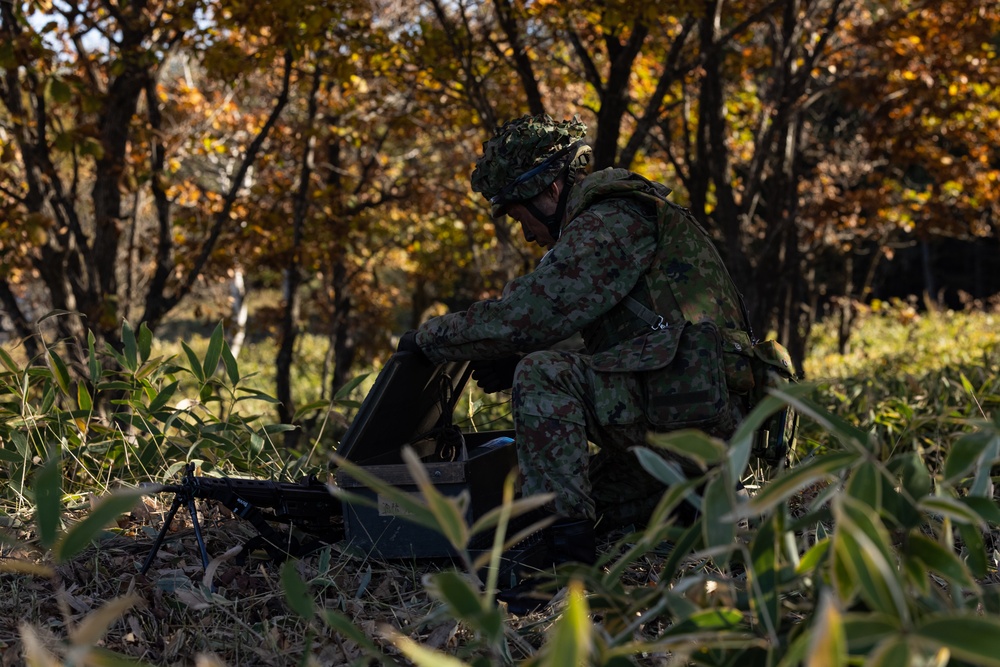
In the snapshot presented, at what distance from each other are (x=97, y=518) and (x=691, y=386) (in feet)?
5.69

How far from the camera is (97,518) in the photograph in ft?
5.16

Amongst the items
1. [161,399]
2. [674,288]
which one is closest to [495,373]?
[674,288]

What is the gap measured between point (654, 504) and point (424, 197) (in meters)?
7.46

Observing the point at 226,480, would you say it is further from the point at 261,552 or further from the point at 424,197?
the point at 424,197

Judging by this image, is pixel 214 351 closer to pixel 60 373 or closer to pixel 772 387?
pixel 60 373

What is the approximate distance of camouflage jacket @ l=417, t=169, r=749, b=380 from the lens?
289 centimetres

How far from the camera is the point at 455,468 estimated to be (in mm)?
2791

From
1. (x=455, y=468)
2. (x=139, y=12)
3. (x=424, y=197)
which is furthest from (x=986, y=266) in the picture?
(x=455, y=468)

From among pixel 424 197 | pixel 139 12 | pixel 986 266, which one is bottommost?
pixel 986 266

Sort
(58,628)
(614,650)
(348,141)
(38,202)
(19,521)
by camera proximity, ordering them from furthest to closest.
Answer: (348,141) < (38,202) < (19,521) < (58,628) < (614,650)

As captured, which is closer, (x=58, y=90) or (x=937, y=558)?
(x=937, y=558)

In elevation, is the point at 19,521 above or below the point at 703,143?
below

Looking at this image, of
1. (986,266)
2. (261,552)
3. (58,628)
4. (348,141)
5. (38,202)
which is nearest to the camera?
(58,628)

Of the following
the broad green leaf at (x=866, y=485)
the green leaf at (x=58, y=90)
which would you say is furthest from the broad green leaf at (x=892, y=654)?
the green leaf at (x=58, y=90)
